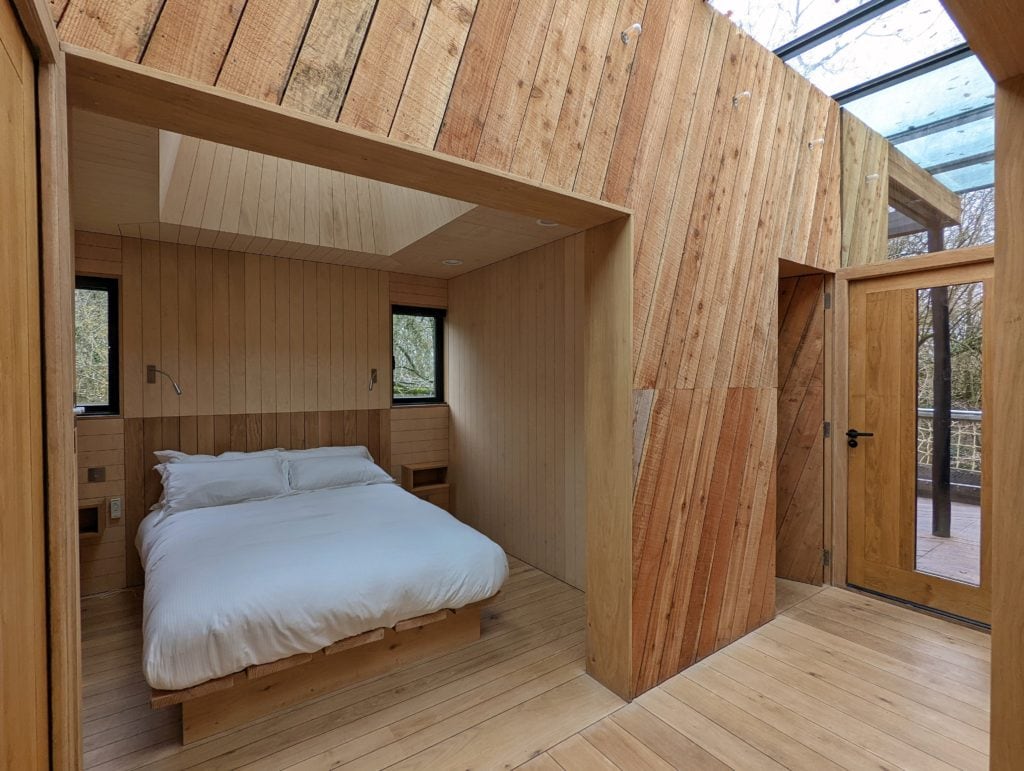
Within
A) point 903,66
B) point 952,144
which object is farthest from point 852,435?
point 903,66

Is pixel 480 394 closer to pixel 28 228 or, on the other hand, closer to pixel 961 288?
pixel 961 288

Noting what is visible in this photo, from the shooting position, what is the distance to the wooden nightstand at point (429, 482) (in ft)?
14.4

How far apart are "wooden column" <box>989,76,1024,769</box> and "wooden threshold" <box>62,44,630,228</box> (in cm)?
115

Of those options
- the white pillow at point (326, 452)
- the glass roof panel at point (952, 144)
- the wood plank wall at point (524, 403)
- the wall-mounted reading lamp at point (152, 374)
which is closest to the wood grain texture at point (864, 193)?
the glass roof panel at point (952, 144)

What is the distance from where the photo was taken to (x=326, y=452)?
153 inches

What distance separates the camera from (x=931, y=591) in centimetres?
282

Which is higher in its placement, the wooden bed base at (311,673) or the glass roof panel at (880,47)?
the glass roof panel at (880,47)

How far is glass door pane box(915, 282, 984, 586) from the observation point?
8.73ft

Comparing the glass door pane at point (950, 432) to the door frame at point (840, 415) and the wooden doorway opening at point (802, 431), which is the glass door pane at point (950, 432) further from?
the wooden doorway opening at point (802, 431)

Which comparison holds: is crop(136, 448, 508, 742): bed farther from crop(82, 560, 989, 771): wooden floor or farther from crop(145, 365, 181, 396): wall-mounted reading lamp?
crop(145, 365, 181, 396): wall-mounted reading lamp

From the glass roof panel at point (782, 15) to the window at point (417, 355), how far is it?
314cm

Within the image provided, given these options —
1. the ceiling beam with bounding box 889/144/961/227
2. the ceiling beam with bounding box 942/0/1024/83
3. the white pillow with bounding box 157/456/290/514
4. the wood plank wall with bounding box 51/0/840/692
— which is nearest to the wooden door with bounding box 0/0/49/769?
the wood plank wall with bounding box 51/0/840/692

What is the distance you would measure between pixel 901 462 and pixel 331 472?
3.71 m

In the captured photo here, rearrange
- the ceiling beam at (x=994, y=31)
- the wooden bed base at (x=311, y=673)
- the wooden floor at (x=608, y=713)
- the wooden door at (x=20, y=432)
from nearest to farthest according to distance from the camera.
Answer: the wooden door at (x=20, y=432), the ceiling beam at (x=994, y=31), the wooden floor at (x=608, y=713), the wooden bed base at (x=311, y=673)
